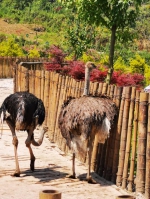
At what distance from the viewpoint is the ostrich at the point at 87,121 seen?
23.8 feet

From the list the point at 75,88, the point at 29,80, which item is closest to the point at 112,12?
the point at 29,80

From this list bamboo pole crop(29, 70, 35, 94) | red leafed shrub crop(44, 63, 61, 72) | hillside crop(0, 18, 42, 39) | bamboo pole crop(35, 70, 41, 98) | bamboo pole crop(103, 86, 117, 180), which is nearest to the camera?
bamboo pole crop(103, 86, 117, 180)

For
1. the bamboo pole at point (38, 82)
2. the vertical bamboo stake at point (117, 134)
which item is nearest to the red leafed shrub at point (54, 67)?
the bamboo pole at point (38, 82)

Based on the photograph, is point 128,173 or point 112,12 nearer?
point 128,173

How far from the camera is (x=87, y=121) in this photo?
23.7 ft

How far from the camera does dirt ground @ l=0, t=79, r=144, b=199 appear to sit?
6.92 metres

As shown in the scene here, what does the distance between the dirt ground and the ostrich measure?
33cm

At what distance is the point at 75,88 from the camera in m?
9.23

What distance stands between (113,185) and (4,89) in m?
14.7

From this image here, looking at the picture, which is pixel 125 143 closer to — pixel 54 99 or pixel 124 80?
pixel 54 99

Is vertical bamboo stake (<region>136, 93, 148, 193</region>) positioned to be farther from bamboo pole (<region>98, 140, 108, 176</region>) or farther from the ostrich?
bamboo pole (<region>98, 140, 108, 176</region>)

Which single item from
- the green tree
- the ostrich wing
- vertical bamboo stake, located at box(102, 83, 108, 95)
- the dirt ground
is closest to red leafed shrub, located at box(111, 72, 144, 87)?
the green tree

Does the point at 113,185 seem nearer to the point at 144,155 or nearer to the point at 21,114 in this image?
the point at 144,155

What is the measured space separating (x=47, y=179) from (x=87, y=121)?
1.22m
